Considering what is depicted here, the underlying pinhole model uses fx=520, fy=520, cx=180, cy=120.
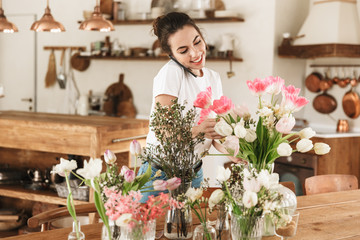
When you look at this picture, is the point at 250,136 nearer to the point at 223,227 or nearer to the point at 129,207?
the point at 223,227

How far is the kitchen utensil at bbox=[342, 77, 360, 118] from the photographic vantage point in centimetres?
493

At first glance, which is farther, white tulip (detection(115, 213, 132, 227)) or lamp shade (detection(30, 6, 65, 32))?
lamp shade (detection(30, 6, 65, 32))

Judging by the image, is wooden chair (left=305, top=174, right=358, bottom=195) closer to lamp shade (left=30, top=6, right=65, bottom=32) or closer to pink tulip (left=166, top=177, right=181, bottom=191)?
pink tulip (left=166, top=177, right=181, bottom=191)

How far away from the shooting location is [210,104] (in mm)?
1632

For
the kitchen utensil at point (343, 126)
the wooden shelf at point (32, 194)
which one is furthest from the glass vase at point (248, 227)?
the kitchen utensil at point (343, 126)

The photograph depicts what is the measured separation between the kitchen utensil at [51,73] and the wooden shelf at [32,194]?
259 cm

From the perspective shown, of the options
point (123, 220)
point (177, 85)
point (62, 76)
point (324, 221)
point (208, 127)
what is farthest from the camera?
point (62, 76)

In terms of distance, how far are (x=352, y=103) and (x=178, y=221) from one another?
147 inches

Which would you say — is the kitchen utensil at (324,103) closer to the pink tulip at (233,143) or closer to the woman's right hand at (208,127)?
the woman's right hand at (208,127)

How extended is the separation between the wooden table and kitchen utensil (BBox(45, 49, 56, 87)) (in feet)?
15.5

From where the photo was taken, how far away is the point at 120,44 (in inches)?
241

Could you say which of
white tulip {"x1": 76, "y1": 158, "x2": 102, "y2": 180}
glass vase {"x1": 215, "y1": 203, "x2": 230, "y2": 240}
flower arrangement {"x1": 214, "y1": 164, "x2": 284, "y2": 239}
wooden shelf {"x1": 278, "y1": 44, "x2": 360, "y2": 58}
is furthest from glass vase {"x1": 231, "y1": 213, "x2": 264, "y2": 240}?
wooden shelf {"x1": 278, "y1": 44, "x2": 360, "y2": 58}

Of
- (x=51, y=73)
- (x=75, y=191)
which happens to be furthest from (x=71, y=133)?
(x=51, y=73)

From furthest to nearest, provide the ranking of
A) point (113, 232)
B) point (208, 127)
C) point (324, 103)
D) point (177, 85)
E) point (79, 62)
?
point (79, 62)
point (324, 103)
point (177, 85)
point (208, 127)
point (113, 232)
